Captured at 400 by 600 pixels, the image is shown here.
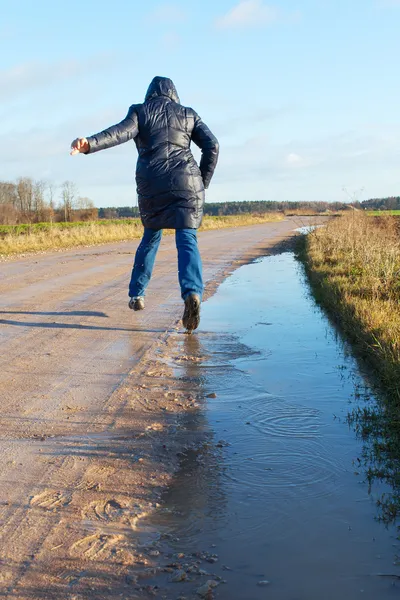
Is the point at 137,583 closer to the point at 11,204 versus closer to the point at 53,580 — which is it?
the point at 53,580

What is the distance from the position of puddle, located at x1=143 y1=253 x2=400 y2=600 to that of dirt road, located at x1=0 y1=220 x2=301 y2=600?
19 centimetres

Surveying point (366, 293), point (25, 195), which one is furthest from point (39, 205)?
point (366, 293)

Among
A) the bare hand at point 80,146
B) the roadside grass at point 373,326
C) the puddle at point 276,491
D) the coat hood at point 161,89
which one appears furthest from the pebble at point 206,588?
the coat hood at point 161,89

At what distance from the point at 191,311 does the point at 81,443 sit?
2999 millimetres

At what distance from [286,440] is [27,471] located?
1429 millimetres

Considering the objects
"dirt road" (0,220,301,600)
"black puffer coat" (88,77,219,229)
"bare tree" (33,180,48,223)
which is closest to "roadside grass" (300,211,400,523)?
"dirt road" (0,220,301,600)

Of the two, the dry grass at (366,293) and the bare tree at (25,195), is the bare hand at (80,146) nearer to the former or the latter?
the dry grass at (366,293)

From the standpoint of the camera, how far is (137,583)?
2434mm

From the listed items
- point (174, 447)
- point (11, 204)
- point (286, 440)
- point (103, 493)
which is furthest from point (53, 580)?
point (11, 204)

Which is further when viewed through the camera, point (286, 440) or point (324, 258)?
point (324, 258)

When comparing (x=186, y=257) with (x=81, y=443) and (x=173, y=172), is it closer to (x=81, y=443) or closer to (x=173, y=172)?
(x=173, y=172)

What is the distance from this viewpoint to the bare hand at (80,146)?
5984mm

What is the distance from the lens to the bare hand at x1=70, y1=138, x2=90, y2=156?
19.6 ft

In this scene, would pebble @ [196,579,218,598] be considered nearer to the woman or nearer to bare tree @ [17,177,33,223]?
the woman
